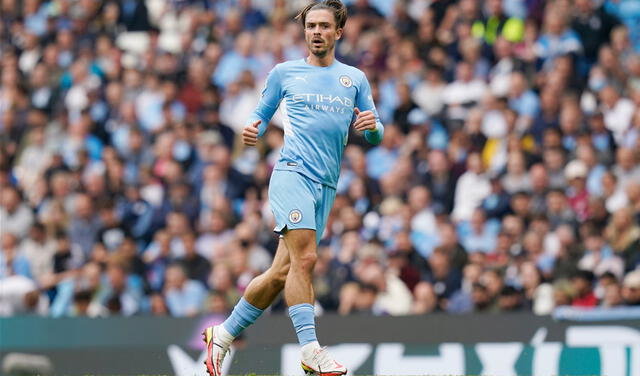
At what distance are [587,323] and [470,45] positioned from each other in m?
5.24

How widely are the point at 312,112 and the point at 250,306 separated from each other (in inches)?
54.9

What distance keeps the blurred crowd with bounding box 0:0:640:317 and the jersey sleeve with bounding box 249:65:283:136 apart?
552cm

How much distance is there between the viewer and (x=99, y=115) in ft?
58.3

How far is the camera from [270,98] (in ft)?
27.9

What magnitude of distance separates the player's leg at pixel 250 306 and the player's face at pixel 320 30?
1.32 m

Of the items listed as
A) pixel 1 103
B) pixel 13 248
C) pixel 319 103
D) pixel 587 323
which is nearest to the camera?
pixel 319 103

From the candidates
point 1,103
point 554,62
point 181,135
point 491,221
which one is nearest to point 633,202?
point 491,221

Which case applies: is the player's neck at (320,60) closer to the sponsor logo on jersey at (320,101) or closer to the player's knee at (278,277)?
the sponsor logo on jersey at (320,101)

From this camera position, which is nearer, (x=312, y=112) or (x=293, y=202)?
(x=293, y=202)

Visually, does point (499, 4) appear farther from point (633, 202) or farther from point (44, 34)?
point (44, 34)

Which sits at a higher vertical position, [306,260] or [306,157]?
[306,157]

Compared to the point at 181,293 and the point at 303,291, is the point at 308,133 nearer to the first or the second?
the point at 303,291

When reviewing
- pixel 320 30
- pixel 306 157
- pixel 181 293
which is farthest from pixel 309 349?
pixel 181 293

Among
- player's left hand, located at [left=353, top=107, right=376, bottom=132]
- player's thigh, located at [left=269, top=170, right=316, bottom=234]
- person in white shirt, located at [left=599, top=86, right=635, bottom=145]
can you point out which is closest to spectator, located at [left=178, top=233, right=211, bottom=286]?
person in white shirt, located at [left=599, top=86, right=635, bottom=145]
